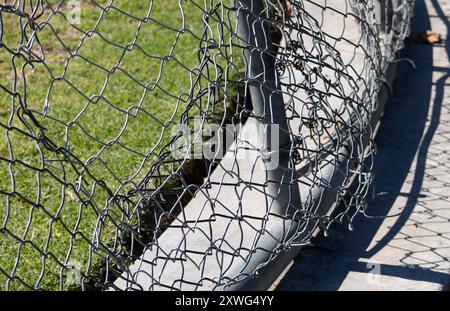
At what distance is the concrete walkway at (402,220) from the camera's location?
10.6ft

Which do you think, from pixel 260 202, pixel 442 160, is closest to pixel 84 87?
pixel 260 202

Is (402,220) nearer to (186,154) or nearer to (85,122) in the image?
(186,154)

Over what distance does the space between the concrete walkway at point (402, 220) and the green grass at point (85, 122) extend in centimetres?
86

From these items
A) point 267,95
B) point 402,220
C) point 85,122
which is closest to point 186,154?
point 267,95

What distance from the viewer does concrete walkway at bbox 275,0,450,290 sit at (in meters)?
3.24

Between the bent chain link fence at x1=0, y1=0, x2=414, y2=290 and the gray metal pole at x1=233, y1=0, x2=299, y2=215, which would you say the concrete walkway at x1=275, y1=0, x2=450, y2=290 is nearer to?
the bent chain link fence at x1=0, y1=0, x2=414, y2=290

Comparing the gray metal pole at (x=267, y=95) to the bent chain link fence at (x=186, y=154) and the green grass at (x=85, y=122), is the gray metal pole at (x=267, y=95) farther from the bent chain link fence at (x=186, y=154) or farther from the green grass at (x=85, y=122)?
the green grass at (x=85, y=122)

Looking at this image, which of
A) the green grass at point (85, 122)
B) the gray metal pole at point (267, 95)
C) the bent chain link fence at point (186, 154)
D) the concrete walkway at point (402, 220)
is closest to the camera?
the bent chain link fence at point (186, 154)

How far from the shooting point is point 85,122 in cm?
456

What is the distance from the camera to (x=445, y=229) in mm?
3496

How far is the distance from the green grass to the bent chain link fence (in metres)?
0.01

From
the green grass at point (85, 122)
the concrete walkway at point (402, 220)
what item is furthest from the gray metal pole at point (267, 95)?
the concrete walkway at point (402, 220)

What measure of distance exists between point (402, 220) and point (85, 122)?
6.14 feet
